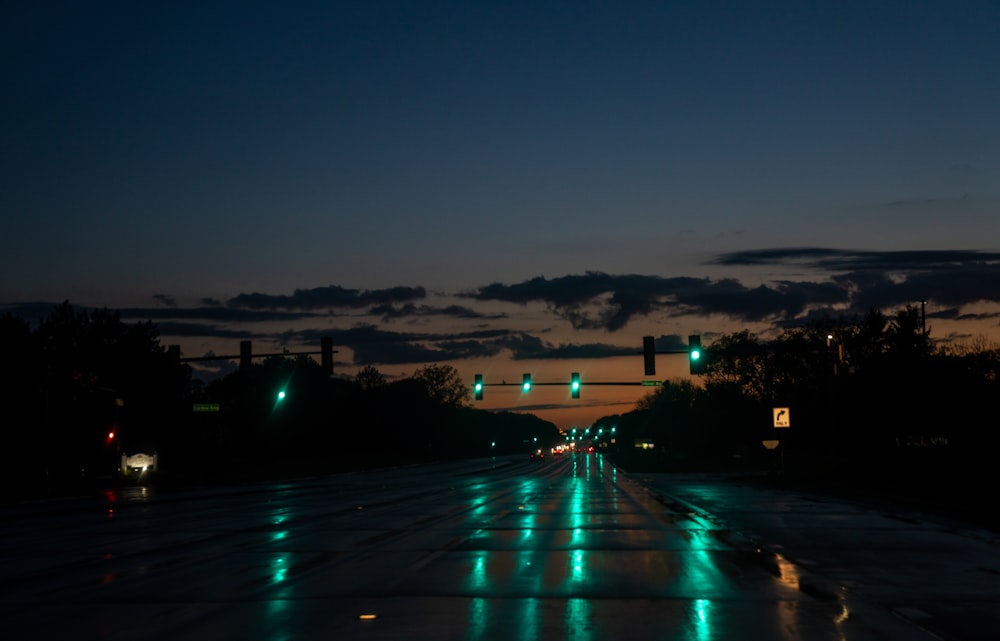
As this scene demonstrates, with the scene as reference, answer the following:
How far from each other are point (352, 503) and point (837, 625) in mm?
29646

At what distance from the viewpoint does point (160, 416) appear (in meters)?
116

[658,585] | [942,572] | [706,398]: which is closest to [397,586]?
[658,585]

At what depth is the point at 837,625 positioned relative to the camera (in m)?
11.9

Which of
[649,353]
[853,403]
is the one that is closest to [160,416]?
[853,403]

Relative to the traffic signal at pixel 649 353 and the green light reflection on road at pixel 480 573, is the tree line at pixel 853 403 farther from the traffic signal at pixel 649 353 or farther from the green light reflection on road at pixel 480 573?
the green light reflection on road at pixel 480 573

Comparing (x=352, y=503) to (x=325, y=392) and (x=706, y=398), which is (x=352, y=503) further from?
(x=325, y=392)

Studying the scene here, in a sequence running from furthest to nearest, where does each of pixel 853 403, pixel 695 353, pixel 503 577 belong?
pixel 853 403 < pixel 695 353 < pixel 503 577

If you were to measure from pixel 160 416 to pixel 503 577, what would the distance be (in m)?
107

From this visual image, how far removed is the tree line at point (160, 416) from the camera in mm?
76125

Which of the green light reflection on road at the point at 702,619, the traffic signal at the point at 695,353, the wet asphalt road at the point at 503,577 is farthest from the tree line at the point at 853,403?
the green light reflection on road at the point at 702,619

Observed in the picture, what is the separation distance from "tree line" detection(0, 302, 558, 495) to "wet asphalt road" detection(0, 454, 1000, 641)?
73.9 ft

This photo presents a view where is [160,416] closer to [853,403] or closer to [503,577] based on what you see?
[853,403]

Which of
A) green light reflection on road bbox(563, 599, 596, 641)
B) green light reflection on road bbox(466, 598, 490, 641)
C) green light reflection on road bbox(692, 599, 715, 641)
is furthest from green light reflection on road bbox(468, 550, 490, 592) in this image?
green light reflection on road bbox(692, 599, 715, 641)

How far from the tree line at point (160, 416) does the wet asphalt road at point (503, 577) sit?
73.9 ft
